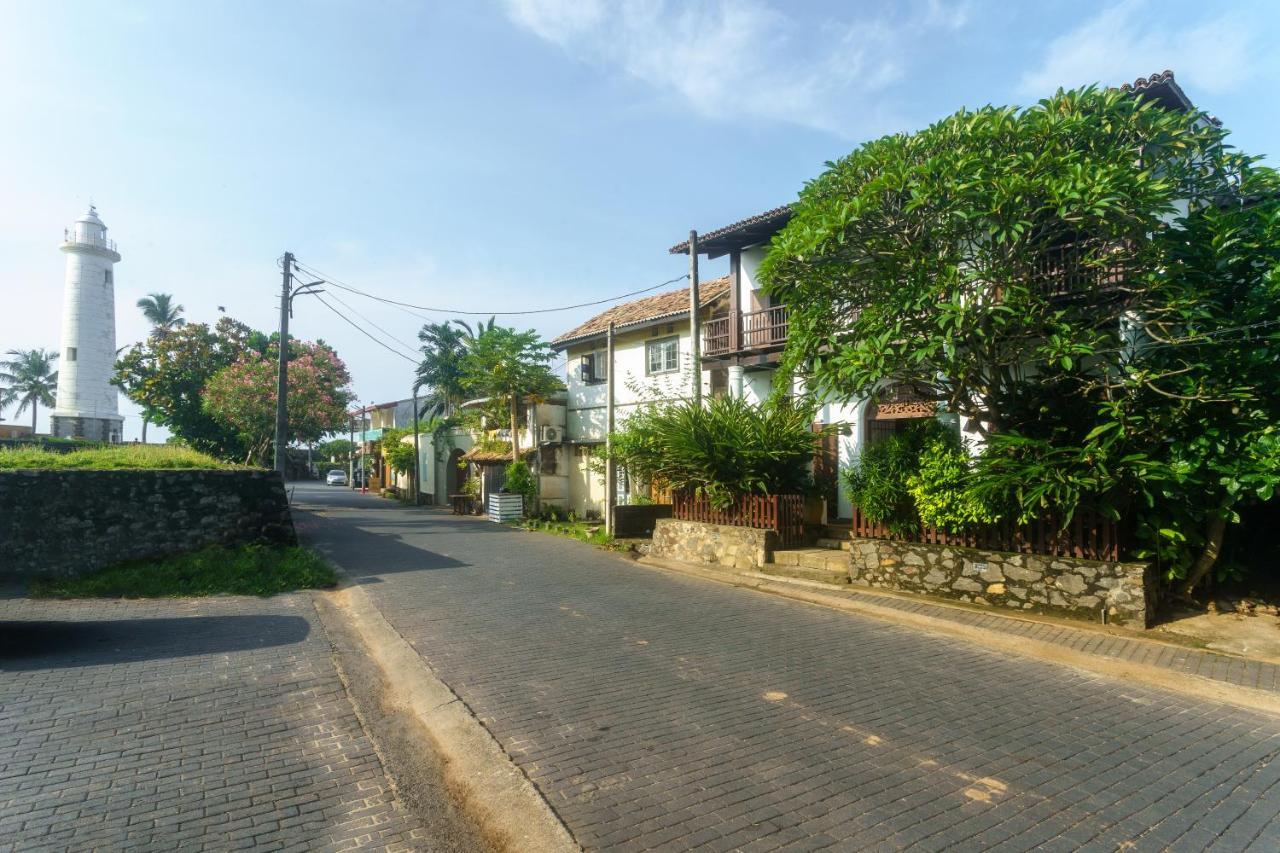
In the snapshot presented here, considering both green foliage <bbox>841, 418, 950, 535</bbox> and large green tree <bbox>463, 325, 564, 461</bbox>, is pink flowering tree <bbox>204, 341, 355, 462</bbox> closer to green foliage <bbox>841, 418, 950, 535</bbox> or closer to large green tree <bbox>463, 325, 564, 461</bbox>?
large green tree <bbox>463, 325, 564, 461</bbox>

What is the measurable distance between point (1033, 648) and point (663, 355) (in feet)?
44.9

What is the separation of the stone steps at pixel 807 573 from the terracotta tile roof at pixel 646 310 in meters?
8.09

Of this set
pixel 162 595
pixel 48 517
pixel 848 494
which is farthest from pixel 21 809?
pixel 848 494

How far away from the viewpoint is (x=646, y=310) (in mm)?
21609

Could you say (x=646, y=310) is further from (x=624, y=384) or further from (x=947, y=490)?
(x=947, y=490)

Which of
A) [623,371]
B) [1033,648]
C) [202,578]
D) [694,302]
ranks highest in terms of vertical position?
[694,302]

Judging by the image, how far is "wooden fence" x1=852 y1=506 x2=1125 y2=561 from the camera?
8211mm

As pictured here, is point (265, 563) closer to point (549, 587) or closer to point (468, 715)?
point (549, 587)

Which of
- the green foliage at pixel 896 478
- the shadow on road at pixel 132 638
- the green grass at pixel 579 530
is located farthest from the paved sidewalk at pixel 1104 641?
the shadow on road at pixel 132 638

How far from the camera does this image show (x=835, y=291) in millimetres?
9531

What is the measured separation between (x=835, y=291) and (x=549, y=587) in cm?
600

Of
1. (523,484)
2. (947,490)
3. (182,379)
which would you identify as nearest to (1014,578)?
(947,490)

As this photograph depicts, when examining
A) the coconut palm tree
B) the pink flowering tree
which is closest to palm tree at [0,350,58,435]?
the coconut palm tree

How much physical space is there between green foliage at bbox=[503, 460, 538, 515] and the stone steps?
12064 millimetres
